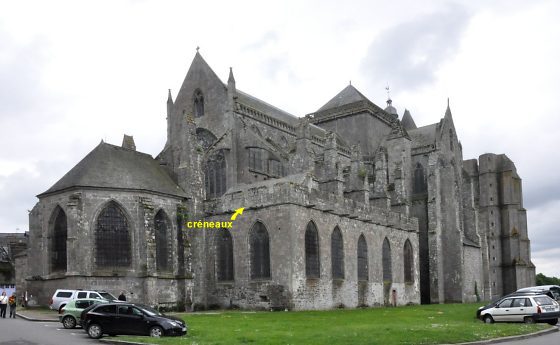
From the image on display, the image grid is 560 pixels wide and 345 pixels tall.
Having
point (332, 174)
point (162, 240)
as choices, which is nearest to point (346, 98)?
point (332, 174)

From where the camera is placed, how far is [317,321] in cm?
2980

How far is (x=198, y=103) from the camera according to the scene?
52.5m

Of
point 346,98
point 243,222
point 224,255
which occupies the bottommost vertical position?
point 224,255

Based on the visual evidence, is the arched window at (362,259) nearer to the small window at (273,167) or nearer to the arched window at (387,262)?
the arched window at (387,262)

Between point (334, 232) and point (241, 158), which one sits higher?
point (241, 158)

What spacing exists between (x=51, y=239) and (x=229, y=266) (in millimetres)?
11168

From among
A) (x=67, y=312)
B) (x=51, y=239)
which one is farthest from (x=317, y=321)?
(x=51, y=239)

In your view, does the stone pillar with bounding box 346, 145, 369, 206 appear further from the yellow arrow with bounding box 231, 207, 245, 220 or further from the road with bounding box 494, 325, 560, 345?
the road with bounding box 494, 325, 560, 345

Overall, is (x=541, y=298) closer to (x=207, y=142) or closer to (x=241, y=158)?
(x=241, y=158)

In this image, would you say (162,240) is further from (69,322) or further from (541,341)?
(541,341)

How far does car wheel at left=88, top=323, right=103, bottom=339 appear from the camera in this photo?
74.3 feet

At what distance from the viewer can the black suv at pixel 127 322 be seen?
22656mm

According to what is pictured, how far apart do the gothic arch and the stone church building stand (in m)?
0.07

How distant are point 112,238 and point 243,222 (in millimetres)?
8190
